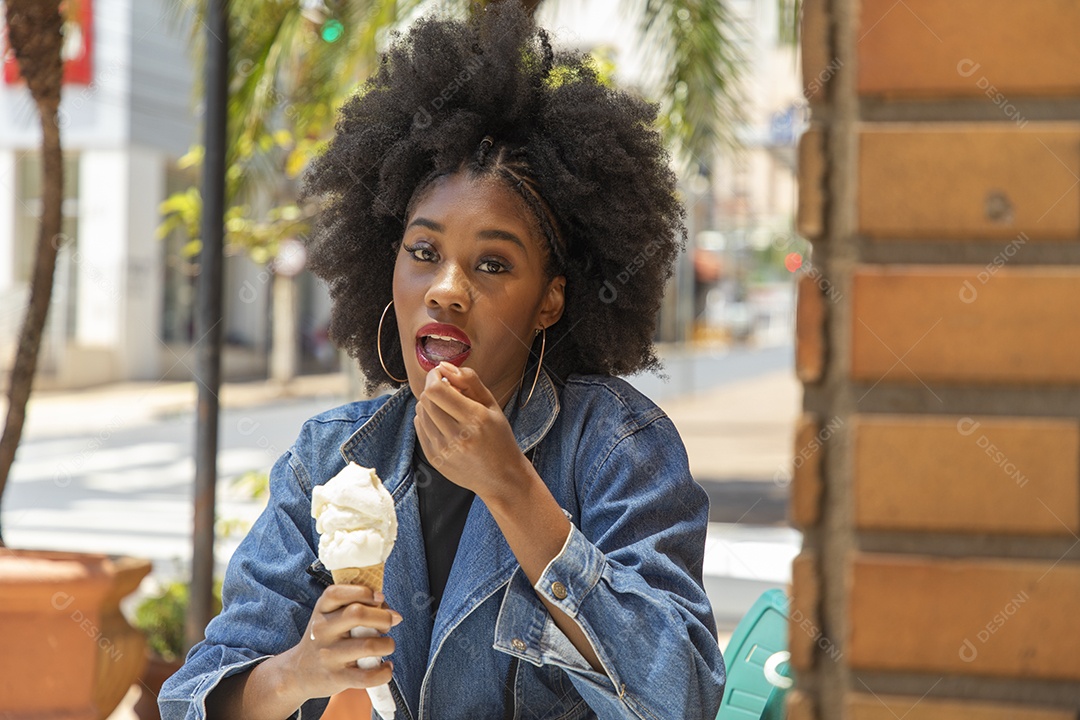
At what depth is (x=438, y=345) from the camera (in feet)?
6.64

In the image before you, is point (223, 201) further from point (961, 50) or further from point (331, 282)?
point (961, 50)

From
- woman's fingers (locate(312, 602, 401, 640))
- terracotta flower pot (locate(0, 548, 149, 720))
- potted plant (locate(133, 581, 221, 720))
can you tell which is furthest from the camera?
potted plant (locate(133, 581, 221, 720))

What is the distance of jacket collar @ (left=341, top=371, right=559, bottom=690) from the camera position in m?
1.94

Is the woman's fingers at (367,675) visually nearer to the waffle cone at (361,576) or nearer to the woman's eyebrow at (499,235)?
the waffle cone at (361,576)

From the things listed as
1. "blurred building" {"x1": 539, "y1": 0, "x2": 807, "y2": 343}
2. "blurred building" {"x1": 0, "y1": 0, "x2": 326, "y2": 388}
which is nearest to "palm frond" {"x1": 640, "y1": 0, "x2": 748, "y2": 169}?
"blurred building" {"x1": 539, "y1": 0, "x2": 807, "y2": 343}

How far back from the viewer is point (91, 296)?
826 inches

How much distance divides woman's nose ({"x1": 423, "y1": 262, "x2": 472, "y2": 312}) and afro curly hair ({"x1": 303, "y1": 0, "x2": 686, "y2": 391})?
0.72ft

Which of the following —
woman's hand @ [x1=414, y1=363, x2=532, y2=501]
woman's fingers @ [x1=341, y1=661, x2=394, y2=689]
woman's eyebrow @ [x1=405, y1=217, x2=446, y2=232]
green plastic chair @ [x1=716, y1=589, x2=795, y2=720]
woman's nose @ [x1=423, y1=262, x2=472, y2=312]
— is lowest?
green plastic chair @ [x1=716, y1=589, x2=795, y2=720]

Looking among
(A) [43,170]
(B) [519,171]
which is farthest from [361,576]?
(A) [43,170]

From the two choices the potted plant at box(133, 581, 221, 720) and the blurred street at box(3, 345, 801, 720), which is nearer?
the potted plant at box(133, 581, 221, 720)

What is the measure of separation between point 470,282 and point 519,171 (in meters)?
0.26

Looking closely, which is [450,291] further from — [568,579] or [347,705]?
[347,705]

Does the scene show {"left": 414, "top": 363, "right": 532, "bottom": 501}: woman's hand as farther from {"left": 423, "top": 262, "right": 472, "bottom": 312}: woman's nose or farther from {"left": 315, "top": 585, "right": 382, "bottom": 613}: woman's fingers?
{"left": 423, "top": 262, "right": 472, "bottom": 312}: woman's nose

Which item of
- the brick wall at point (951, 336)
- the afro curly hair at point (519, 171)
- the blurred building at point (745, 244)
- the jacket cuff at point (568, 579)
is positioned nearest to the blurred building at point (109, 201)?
the blurred building at point (745, 244)
